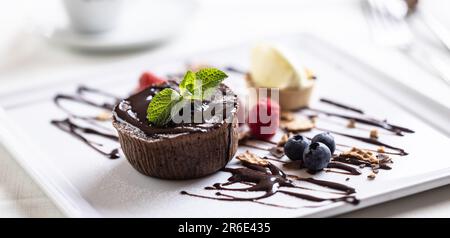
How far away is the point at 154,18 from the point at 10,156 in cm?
153

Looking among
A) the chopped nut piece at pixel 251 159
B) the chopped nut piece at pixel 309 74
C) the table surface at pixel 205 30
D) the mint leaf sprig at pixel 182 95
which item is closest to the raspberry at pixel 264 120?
the chopped nut piece at pixel 251 159

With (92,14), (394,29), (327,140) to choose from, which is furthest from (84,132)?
(394,29)

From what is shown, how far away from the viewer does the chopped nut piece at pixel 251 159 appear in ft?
8.04

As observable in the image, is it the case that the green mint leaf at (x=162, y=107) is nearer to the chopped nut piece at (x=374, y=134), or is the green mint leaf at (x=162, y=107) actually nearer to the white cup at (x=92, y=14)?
the chopped nut piece at (x=374, y=134)

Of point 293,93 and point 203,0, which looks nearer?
point 293,93

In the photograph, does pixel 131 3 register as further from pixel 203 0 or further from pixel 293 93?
pixel 293 93

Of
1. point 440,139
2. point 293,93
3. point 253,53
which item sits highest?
point 253,53

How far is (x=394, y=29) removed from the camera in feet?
12.0

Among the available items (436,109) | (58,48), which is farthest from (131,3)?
(436,109)

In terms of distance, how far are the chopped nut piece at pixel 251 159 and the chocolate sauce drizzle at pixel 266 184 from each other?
15 millimetres

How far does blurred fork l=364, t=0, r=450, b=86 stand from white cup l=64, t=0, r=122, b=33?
1.43m

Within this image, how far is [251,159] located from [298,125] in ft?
1.23

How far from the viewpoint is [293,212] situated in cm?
211

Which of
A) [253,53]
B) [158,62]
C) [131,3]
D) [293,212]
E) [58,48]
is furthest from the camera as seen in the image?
[131,3]
